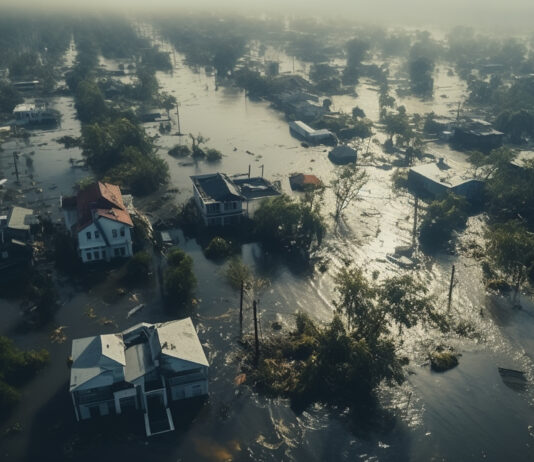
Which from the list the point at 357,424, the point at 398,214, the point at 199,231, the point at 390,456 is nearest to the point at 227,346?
the point at 357,424

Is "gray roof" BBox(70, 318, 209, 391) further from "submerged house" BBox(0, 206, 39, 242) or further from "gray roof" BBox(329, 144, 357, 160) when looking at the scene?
"gray roof" BBox(329, 144, 357, 160)

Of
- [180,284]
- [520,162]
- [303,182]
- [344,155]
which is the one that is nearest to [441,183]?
[520,162]

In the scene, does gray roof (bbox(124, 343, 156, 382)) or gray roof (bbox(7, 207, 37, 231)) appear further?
gray roof (bbox(7, 207, 37, 231))

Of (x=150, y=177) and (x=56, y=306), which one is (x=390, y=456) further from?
(x=150, y=177)

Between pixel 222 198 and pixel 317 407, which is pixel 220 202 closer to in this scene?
pixel 222 198

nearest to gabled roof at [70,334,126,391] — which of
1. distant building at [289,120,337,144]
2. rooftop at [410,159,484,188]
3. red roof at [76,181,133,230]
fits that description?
red roof at [76,181,133,230]

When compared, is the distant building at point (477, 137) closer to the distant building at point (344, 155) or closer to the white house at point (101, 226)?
the distant building at point (344, 155)
